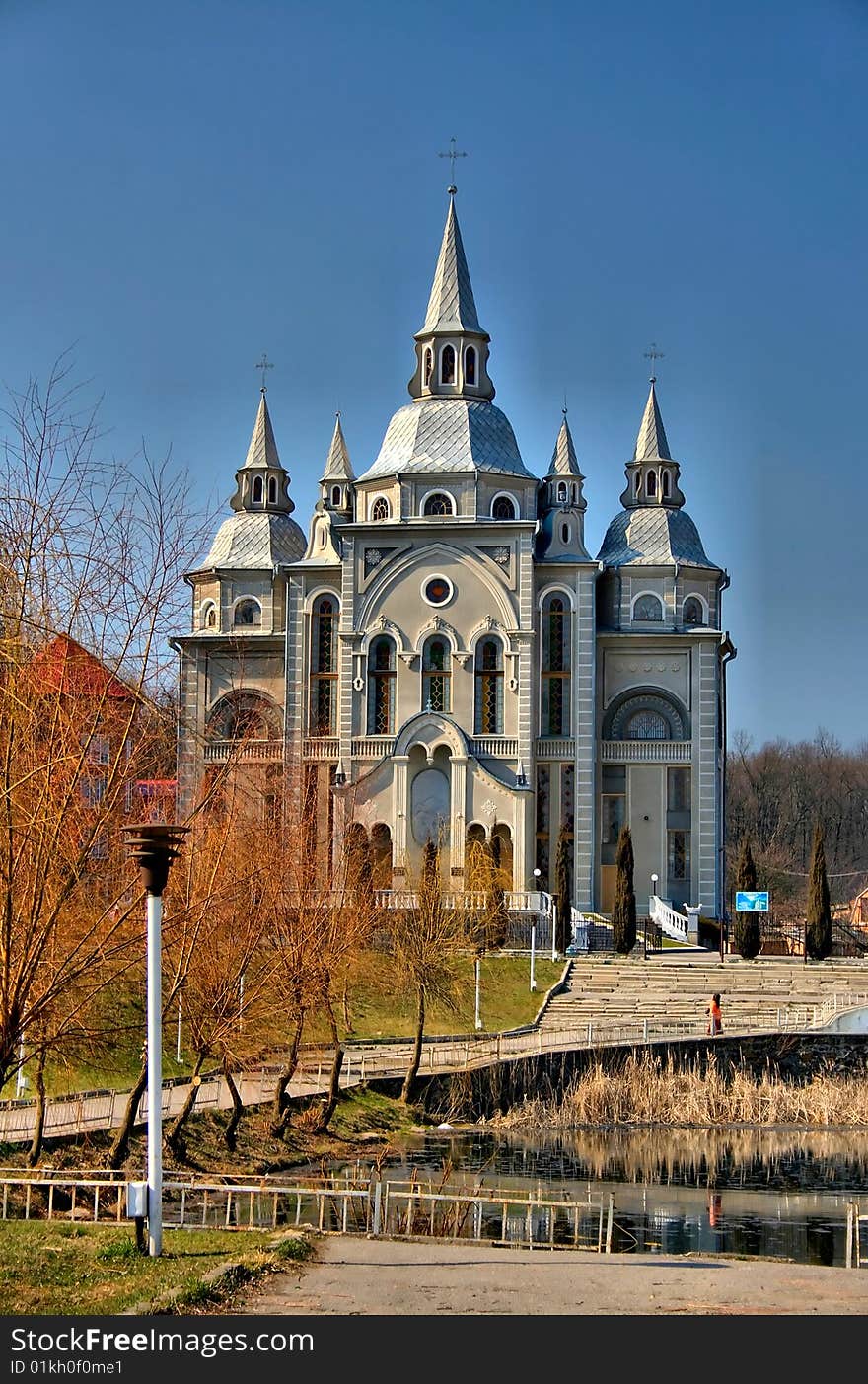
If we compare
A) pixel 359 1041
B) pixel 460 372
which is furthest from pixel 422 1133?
pixel 460 372

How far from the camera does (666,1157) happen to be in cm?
3175

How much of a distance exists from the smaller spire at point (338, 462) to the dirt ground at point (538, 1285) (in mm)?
52327

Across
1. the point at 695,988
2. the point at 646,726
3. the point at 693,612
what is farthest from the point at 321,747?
the point at 695,988

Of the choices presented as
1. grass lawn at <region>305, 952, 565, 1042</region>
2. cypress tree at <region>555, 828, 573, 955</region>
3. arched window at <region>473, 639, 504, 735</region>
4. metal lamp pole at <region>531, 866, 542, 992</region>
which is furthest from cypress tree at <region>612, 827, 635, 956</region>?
arched window at <region>473, 639, 504, 735</region>

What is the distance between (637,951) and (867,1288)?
37.2m

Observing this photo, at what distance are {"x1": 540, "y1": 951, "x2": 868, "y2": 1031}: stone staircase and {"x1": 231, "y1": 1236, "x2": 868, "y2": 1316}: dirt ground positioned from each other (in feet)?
82.2

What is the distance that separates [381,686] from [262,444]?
1236 cm

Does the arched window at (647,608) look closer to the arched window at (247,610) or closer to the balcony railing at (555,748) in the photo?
the balcony railing at (555,748)

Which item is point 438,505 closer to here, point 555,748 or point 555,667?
point 555,667

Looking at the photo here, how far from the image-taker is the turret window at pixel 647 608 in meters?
61.2

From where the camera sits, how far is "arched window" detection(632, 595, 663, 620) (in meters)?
61.2

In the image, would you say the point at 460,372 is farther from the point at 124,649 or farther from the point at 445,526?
the point at 124,649

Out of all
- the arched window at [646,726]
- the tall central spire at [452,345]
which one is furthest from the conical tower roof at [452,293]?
the arched window at [646,726]

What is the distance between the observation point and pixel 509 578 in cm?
5847
